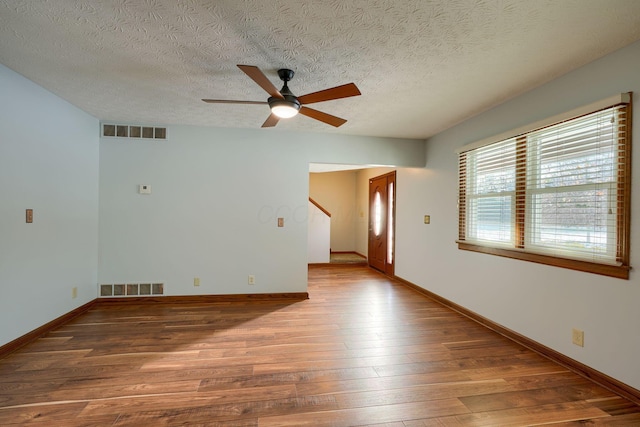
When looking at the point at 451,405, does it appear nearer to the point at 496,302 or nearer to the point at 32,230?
the point at 496,302

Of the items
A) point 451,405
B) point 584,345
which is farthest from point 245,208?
point 584,345

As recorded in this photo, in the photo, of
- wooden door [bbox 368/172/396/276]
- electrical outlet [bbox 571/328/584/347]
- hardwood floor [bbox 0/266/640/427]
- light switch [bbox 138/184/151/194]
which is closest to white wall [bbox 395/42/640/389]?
electrical outlet [bbox 571/328/584/347]

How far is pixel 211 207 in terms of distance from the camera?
4.07 meters

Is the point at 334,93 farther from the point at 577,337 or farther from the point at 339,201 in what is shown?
the point at 339,201

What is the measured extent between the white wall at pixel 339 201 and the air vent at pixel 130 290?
199 inches

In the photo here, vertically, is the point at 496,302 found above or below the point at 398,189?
below

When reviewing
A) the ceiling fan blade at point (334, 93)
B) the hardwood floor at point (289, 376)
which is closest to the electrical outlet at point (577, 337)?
the hardwood floor at point (289, 376)

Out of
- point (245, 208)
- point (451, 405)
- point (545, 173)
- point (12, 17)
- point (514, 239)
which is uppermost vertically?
point (12, 17)

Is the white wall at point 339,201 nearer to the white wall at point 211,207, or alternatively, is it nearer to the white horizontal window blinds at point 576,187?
the white wall at point 211,207

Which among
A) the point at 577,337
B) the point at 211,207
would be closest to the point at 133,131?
the point at 211,207

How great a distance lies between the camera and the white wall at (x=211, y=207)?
3898 mm

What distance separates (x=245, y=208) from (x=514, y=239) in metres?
3.32

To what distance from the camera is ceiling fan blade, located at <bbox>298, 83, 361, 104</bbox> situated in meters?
2.06

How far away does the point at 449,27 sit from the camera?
72.6 inches
